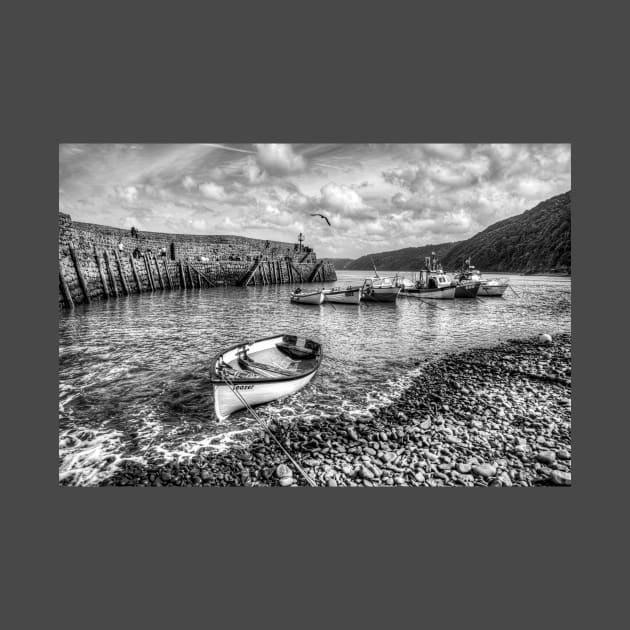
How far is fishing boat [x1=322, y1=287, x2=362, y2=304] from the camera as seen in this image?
20.7 metres

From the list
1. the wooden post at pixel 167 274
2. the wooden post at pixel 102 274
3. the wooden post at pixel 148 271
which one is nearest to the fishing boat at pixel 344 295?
the wooden post at pixel 102 274

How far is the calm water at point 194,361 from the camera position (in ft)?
15.8

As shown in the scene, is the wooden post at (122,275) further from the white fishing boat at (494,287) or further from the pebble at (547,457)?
the white fishing boat at (494,287)

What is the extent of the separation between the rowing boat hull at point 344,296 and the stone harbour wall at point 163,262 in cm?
438

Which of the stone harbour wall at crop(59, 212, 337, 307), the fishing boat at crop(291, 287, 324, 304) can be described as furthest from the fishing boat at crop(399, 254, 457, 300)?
the stone harbour wall at crop(59, 212, 337, 307)

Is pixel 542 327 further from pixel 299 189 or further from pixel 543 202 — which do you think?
pixel 299 189

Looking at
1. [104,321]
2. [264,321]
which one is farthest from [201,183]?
[104,321]

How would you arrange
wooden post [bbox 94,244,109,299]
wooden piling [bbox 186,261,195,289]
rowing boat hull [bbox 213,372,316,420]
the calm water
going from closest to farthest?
the calm water < rowing boat hull [bbox 213,372,316,420] < wooden post [bbox 94,244,109,299] < wooden piling [bbox 186,261,195,289]

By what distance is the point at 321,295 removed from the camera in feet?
67.3

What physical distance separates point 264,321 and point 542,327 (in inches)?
477

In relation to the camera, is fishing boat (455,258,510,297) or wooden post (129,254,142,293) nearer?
wooden post (129,254,142,293)

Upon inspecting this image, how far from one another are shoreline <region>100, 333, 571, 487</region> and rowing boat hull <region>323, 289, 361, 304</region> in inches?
579

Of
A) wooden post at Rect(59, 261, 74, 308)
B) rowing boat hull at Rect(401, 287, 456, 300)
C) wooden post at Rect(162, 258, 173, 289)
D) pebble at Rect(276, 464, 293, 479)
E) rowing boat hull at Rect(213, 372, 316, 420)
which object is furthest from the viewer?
wooden post at Rect(162, 258, 173, 289)

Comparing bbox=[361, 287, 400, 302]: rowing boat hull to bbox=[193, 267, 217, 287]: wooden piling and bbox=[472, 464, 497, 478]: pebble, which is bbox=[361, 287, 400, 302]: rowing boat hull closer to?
bbox=[193, 267, 217, 287]: wooden piling
